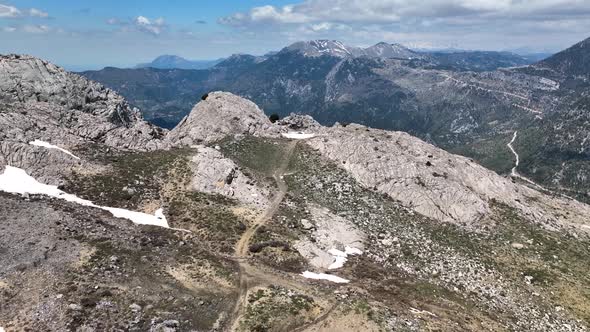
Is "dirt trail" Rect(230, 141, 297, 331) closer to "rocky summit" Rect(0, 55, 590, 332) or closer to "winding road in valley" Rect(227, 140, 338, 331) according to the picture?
"winding road in valley" Rect(227, 140, 338, 331)

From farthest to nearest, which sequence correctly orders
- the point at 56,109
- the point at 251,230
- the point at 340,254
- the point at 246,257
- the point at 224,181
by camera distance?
the point at 56,109, the point at 224,181, the point at 251,230, the point at 340,254, the point at 246,257

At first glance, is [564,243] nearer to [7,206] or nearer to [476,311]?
[476,311]

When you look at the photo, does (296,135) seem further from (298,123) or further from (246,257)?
(246,257)

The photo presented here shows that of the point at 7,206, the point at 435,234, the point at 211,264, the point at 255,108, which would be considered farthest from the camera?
the point at 255,108

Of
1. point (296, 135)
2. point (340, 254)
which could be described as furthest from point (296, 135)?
point (340, 254)

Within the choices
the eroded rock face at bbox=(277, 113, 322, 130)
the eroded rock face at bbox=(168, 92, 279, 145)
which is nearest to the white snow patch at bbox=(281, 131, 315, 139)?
the eroded rock face at bbox=(168, 92, 279, 145)

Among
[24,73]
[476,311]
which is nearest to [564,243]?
[476,311]
